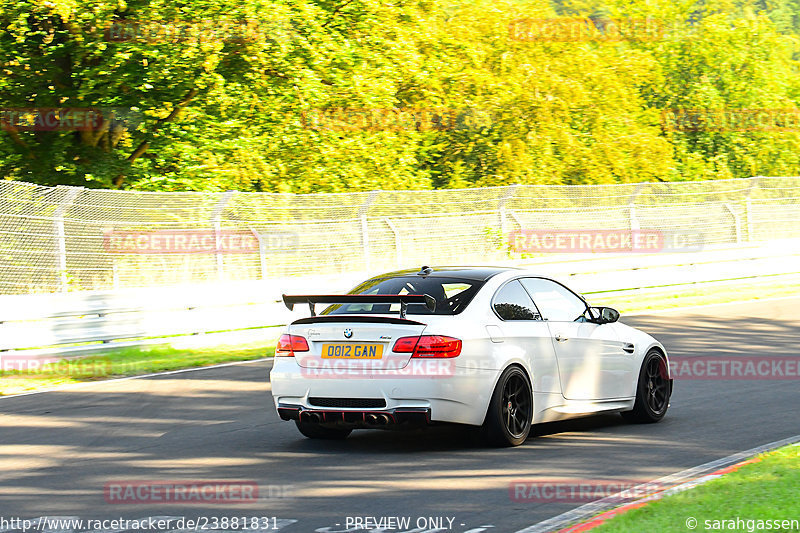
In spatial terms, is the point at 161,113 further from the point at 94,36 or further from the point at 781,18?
the point at 781,18

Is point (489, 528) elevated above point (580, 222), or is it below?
below

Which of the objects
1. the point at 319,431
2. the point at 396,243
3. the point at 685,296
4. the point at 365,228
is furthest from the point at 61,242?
the point at 685,296

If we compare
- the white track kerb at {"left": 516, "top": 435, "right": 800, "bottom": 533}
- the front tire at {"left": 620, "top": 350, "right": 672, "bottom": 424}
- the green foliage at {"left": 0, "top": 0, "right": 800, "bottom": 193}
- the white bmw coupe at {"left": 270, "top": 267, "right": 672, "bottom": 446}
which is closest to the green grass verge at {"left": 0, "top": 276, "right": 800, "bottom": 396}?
the white bmw coupe at {"left": 270, "top": 267, "right": 672, "bottom": 446}

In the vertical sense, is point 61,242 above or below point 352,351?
above

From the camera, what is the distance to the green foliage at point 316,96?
75.4 ft

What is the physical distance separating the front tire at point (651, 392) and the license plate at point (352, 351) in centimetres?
288

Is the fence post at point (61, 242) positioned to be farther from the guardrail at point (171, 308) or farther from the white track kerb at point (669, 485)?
the white track kerb at point (669, 485)

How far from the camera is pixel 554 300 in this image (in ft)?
31.9

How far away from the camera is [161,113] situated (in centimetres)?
2433

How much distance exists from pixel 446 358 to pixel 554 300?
192cm

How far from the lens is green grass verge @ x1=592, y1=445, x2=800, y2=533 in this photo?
5.63 m

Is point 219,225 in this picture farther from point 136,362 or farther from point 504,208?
point 504,208

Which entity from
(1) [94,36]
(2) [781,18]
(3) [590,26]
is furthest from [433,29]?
(2) [781,18]

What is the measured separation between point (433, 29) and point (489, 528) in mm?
28096
